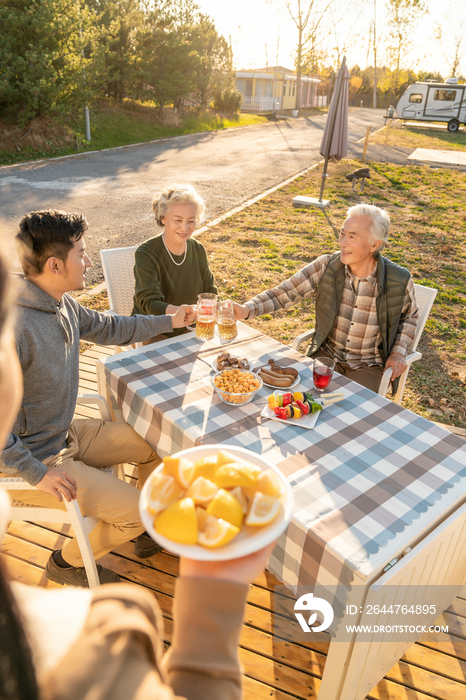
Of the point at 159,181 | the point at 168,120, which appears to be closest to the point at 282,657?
the point at 159,181

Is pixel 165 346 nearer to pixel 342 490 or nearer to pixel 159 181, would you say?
pixel 342 490

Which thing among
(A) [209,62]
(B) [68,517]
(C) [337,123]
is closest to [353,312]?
(B) [68,517]

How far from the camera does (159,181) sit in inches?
447

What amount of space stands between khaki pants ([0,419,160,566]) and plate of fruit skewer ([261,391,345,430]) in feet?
2.62

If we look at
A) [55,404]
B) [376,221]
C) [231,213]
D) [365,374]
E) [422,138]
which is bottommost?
[231,213]

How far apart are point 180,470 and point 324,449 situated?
37.2 inches

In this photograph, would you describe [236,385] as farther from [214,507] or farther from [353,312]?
[353,312]

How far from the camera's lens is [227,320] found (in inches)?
98.6

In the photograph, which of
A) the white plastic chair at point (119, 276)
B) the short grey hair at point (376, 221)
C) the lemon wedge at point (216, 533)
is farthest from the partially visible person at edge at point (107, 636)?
the white plastic chair at point (119, 276)

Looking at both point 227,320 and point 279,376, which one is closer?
point 279,376

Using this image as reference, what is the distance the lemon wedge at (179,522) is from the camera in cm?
91

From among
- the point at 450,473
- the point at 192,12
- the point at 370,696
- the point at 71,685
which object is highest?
the point at 192,12

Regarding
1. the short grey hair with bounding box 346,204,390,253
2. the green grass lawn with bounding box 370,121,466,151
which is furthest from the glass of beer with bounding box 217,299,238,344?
the green grass lawn with bounding box 370,121,466,151

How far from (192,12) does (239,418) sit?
2615 cm
